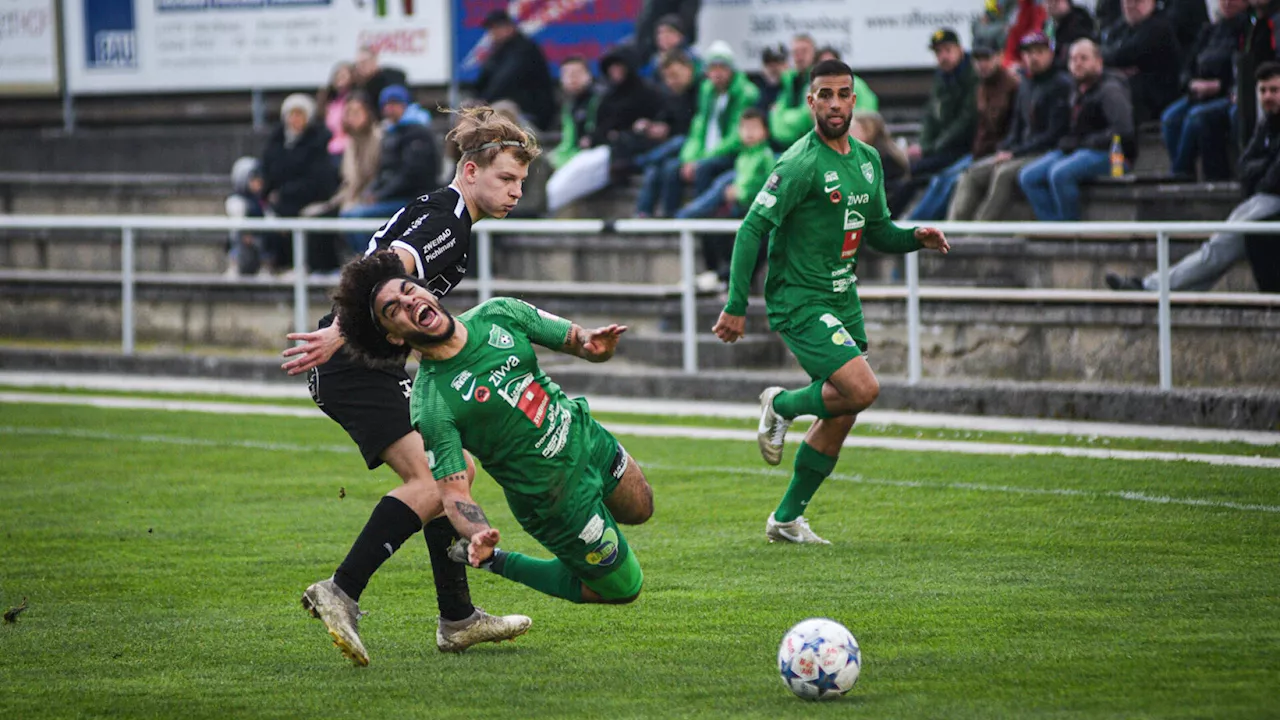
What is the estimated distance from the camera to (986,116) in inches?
597

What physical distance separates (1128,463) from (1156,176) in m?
4.24

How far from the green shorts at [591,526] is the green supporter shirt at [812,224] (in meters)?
2.30

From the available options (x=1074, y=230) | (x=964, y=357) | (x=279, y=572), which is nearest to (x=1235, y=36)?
(x=1074, y=230)

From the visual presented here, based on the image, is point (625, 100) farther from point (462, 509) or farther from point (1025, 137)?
point (462, 509)

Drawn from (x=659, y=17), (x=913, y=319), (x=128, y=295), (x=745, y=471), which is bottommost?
(x=745, y=471)

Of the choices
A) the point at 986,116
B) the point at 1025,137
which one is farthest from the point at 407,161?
the point at 1025,137

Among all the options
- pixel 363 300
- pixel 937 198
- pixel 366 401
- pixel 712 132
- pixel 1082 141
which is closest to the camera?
pixel 363 300

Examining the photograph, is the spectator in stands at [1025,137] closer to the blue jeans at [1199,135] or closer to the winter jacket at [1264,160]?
the blue jeans at [1199,135]

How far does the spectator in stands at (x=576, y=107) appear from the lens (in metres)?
18.1

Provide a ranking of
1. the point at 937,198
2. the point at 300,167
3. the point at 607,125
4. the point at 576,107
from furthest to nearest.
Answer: the point at 300,167 → the point at 576,107 → the point at 607,125 → the point at 937,198

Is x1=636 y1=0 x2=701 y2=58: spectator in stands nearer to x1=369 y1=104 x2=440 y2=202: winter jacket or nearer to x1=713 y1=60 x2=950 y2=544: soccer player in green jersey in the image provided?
x1=369 y1=104 x2=440 y2=202: winter jacket

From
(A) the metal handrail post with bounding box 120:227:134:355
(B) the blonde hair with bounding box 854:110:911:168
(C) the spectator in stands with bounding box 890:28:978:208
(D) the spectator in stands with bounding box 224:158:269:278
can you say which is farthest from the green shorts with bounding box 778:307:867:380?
(D) the spectator in stands with bounding box 224:158:269:278

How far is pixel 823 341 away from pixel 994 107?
7.04 m

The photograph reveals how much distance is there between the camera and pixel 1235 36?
1391 centimetres
